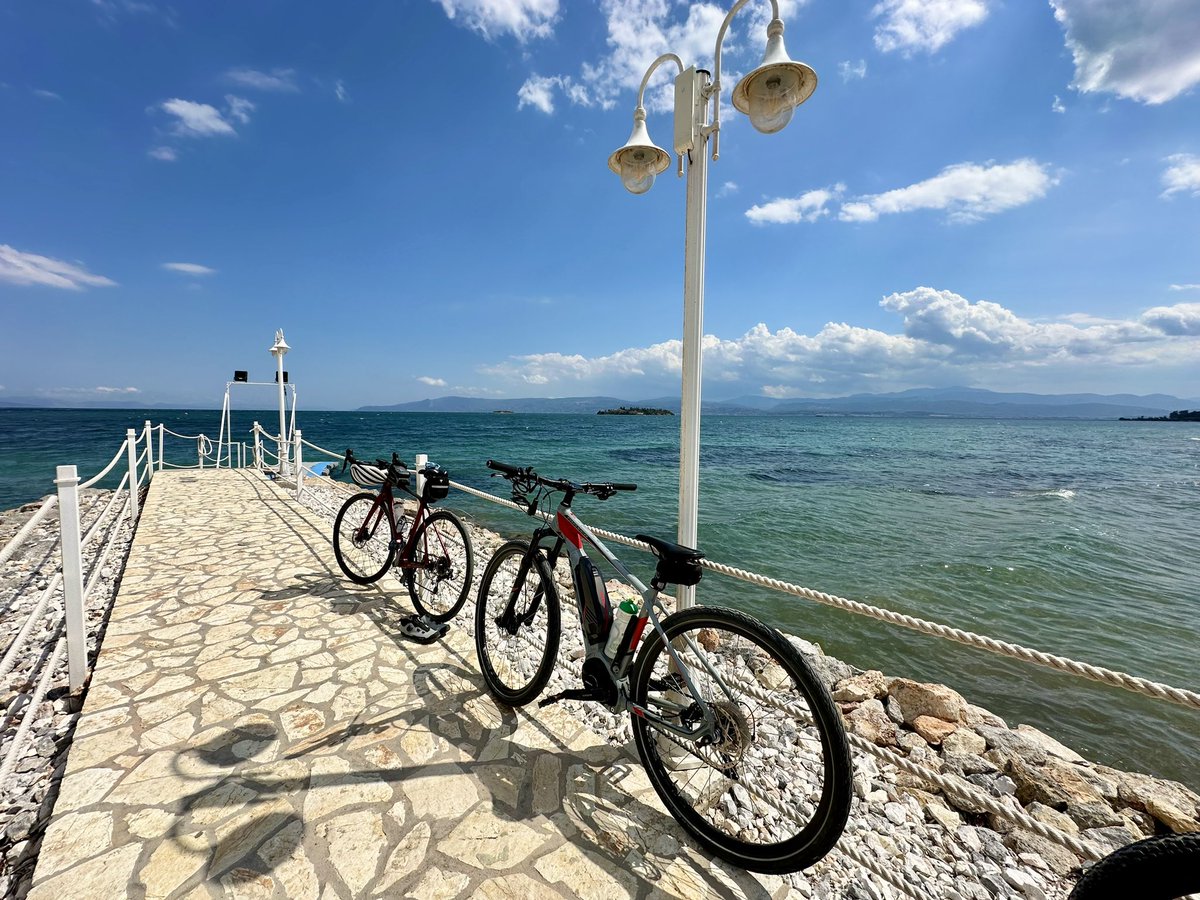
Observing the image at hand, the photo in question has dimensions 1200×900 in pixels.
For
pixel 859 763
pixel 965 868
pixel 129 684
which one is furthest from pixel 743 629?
pixel 129 684

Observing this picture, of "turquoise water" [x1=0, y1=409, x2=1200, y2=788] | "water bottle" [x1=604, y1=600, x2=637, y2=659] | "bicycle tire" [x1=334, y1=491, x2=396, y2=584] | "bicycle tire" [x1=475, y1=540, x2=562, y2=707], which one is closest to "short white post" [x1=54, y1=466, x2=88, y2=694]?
"bicycle tire" [x1=334, y1=491, x2=396, y2=584]

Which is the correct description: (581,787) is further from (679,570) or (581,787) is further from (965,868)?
(965,868)

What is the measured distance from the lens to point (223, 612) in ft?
13.9

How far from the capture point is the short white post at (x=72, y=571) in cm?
294

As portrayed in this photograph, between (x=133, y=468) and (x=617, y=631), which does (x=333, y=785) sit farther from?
(x=133, y=468)

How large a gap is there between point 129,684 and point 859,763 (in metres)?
4.65

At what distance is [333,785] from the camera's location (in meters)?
2.32

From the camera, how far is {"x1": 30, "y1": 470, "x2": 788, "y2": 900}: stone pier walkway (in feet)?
6.16

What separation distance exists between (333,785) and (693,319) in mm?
2903

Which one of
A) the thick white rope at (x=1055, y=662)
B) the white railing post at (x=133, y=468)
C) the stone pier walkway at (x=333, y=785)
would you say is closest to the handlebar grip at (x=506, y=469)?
the stone pier walkway at (x=333, y=785)

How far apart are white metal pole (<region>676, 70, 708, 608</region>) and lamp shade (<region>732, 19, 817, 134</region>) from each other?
0.90ft

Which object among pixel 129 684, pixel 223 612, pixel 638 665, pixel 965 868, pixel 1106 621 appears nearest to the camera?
pixel 638 665

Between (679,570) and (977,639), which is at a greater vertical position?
(679,570)

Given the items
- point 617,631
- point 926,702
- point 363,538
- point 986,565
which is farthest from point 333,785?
point 986,565
